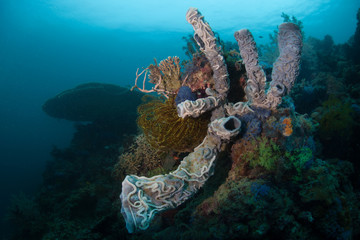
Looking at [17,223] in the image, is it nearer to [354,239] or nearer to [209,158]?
[209,158]

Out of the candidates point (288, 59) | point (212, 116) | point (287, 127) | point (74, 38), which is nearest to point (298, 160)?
point (287, 127)

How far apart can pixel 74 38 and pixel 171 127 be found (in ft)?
399

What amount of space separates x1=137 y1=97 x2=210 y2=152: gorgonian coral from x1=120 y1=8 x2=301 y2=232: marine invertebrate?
45cm

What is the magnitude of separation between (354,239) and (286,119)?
2355mm

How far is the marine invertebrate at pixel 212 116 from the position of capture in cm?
254

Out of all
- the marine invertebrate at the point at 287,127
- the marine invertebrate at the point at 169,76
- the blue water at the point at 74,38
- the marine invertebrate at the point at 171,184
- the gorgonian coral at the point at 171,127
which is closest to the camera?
the marine invertebrate at the point at 171,184

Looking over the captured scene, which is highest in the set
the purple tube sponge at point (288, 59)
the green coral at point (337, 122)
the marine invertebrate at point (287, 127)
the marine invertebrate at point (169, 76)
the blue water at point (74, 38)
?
the blue water at point (74, 38)

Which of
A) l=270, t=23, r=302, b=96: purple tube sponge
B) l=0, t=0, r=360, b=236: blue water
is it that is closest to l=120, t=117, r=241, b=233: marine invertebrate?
l=270, t=23, r=302, b=96: purple tube sponge

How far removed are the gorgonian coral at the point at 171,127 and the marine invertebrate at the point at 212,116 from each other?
454mm

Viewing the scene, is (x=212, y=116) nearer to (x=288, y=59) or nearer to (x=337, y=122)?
(x=288, y=59)

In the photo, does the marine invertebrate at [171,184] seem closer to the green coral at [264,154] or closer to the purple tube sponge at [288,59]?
the green coral at [264,154]

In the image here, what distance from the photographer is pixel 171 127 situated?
363 cm

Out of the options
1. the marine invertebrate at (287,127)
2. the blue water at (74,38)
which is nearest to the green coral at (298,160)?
the marine invertebrate at (287,127)

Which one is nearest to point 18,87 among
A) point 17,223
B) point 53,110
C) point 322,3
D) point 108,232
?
point 53,110
